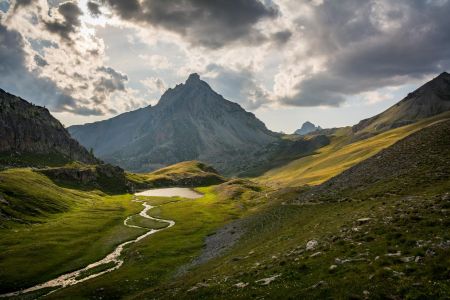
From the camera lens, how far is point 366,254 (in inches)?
1201

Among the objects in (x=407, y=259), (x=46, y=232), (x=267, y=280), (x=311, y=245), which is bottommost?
(x=267, y=280)

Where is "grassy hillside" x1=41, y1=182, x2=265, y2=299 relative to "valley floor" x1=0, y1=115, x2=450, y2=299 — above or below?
below

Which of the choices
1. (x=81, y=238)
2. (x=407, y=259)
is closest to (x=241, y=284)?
(x=407, y=259)

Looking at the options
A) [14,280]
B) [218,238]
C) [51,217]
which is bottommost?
[218,238]

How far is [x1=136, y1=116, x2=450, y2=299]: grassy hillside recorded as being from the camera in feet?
79.3

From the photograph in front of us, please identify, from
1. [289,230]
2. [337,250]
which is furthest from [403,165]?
[337,250]

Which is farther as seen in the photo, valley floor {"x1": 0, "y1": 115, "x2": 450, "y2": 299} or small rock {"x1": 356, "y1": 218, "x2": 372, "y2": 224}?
small rock {"x1": 356, "y1": 218, "x2": 372, "y2": 224}

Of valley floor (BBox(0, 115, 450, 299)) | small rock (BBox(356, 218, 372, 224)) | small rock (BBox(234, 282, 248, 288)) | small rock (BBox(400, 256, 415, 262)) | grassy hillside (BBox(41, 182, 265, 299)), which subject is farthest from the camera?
grassy hillside (BBox(41, 182, 265, 299))

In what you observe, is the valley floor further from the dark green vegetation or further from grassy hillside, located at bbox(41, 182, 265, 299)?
grassy hillside, located at bbox(41, 182, 265, 299)

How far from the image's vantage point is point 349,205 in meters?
59.5

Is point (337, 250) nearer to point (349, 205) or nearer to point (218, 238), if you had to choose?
point (349, 205)

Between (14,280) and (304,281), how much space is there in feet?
183

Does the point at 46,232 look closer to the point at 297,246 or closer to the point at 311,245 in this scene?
the point at 297,246

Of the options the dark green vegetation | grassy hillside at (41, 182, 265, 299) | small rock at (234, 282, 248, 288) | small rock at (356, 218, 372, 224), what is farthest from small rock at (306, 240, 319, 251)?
Result: grassy hillside at (41, 182, 265, 299)
